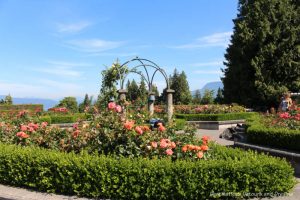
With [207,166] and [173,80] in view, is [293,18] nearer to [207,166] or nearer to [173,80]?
[173,80]

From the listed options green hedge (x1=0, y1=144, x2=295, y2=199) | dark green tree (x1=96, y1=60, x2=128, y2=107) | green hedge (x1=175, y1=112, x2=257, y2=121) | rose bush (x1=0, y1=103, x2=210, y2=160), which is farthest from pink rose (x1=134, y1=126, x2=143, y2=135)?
dark green tree (x1=96, y1=60, x2=128, y2=107)

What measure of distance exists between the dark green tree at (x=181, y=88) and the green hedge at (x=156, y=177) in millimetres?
42628

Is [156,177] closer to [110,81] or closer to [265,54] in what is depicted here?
[110,81]

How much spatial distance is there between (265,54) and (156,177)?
26449 mm

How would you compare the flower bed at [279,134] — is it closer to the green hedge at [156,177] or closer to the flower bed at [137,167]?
the flower bed at [137,167]

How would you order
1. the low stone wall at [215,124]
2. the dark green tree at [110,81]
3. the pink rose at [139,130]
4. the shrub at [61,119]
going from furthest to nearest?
the dark green tree at [110,81] < the shrub at [61,119] < the low stone wall at [215,124] < the pink rose at [139,130]

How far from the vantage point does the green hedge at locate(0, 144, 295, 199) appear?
4453mm

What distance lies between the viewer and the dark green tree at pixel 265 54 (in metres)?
28.5

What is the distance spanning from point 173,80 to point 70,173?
46901 mm

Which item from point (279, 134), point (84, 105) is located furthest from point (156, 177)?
point (84, 105)

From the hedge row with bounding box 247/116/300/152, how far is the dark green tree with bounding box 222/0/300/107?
65.5 feet

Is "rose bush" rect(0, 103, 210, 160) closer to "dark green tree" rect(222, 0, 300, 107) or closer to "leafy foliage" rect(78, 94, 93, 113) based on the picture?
"leafy foliage" rect(78, 94, 93, 113)

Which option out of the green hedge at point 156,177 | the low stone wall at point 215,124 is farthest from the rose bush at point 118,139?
the low stone wall at point 215,124

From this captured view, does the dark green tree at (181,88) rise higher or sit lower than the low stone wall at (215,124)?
higher
